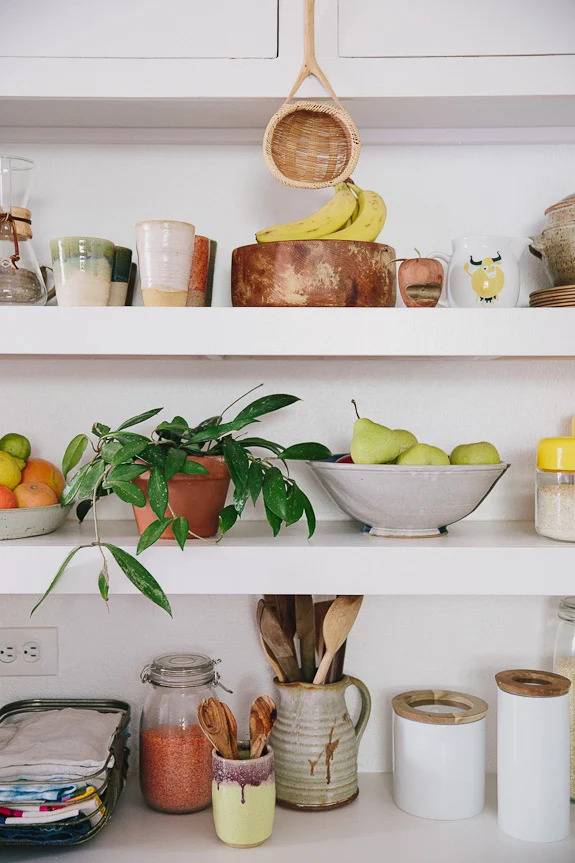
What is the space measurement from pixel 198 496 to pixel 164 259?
314 millimetres

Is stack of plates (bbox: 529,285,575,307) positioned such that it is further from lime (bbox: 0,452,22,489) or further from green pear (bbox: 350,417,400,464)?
lime (bbox: 0,452,22,489)

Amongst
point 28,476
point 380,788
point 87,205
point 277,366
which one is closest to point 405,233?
point 277,366

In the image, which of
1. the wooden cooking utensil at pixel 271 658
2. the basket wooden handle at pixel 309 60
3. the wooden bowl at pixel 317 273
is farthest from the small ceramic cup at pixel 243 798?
the basket wooden handle at pixel 309 60

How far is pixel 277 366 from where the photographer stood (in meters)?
1.32

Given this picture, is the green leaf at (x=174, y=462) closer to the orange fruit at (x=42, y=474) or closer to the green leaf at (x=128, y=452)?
the green leaf at (x=128, y=452)

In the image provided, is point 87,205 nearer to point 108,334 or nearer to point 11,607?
point 108,334

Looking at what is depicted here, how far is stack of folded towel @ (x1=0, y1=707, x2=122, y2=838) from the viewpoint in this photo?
1040mm

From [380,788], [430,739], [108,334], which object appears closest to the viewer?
[108,334]

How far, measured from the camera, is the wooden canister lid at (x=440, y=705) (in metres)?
1.16

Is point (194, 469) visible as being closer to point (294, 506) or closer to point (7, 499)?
point (294, 506)

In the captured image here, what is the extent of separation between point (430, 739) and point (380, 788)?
0.55ft

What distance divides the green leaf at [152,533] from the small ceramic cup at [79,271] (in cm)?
31

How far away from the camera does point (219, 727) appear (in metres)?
1.09

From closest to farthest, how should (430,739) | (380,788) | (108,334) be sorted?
(108,334), (430,739), (380,788)
